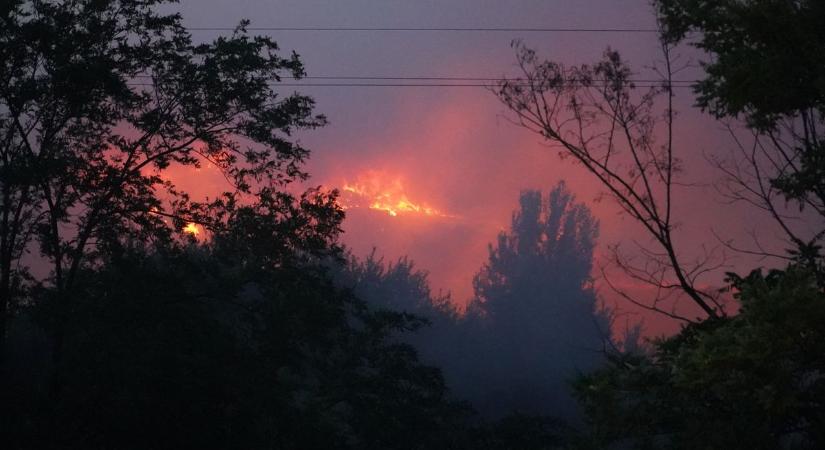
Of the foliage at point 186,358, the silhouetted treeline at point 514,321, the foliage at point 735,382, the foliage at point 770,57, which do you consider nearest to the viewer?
the foliage at point 735,382

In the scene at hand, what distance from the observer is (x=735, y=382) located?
632 cm

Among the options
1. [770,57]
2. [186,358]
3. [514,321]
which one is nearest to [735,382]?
[770,57]

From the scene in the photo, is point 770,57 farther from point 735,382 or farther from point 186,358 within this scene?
point 186,358

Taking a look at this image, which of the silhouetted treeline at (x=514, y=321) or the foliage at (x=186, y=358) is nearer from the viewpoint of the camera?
the foliage at (x=186, y=358)

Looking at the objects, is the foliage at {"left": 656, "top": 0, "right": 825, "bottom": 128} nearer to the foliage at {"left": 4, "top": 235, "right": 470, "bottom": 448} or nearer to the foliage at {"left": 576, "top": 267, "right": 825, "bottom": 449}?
the foliage at {"left": 576, "top": 267, "right": 825, "bottom": 449}

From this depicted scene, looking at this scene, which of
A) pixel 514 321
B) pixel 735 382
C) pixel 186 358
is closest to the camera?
pixel 735 382

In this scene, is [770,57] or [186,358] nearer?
[770,57]

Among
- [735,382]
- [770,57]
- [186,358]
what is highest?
[770,57]

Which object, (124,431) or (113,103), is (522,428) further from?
(113,103)

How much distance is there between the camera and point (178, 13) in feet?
52.7

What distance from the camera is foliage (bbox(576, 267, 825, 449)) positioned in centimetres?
621

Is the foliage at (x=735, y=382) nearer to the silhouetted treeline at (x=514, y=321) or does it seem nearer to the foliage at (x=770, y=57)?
the foliage at (x=770, y=57)

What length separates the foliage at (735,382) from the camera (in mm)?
6207

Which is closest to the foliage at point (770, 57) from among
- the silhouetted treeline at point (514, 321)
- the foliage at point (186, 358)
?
the foliage at point (186, 358)
